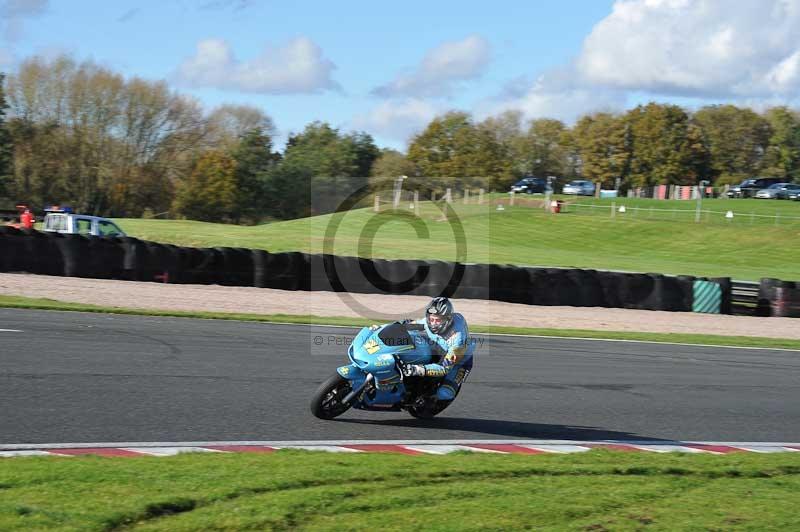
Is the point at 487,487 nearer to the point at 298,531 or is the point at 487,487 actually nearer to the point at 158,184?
the point at 298,531

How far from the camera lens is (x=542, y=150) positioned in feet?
324

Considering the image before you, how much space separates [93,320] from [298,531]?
38.4 ft

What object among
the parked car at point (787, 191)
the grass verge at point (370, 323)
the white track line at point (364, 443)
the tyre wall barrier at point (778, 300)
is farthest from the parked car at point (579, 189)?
the white track line at point (364, 443)

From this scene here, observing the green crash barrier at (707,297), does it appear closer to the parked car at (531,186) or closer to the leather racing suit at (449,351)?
the leather racing suit at (449,351)

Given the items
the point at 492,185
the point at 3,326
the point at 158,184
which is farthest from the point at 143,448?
the point at 492,185

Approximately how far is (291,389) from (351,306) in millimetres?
11885

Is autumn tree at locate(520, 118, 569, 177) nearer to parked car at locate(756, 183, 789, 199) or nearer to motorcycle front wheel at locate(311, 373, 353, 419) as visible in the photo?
parked car at locate(756, 183, 789, 199)

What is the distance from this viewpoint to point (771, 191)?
68312 millimetres

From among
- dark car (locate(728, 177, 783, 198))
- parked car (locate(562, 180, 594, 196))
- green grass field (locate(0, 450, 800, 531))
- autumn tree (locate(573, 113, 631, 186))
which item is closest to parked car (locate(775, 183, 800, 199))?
dark car (locate(728, 177, 783, 198))

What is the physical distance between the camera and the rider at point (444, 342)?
30.1 ft

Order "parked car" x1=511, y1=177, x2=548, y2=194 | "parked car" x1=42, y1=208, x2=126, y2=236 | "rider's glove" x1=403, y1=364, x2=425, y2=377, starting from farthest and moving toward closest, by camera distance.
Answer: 1. "parked car" x1=511, y1=177, x2=548, y2=194
2. "parked car" x1=42, y1=208, x2=126, y2=236
3. "rider's glove" x1=403, y1=364, x2=425, y2=377

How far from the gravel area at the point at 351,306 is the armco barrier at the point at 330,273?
12.1 inches

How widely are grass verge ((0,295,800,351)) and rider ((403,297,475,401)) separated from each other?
925 cm

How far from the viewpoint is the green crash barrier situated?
24.6 metres
